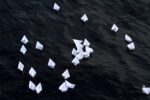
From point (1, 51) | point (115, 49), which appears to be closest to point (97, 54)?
point (115, 49)

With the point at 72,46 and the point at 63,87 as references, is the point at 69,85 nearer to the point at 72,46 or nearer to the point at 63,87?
the point at 63,87

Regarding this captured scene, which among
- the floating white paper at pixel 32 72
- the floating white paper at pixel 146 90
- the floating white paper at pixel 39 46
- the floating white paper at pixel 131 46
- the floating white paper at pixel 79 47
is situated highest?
the floating white paper at pixel 131 46

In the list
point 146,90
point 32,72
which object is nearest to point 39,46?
point 32,72

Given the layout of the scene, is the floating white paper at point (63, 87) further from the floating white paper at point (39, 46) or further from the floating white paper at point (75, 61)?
the floating white paper at point (39, 46)

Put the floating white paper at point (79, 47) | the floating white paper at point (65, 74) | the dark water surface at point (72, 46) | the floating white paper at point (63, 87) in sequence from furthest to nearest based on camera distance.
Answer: the floating white paper at point (79, 47) → the floating white paper at point (65, 74) → the dark water surface at point (72, 46) → the floating white paper at point (63, 87)

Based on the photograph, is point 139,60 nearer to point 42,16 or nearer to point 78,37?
point 78,37

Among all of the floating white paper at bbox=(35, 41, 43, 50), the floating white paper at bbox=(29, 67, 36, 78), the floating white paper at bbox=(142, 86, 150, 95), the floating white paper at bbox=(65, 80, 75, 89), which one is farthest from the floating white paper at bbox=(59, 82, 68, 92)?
the floating white paper at bbox=(142, 86, 150, 95)

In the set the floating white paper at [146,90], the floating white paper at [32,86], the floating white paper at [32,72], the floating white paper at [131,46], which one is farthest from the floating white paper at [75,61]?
the floating white paper at [146,90]

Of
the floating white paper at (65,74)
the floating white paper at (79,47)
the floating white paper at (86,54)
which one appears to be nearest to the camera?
the floating white paper at (65,74)

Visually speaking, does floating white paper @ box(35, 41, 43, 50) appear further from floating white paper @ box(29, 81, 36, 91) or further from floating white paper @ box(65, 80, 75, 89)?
floating white paper @ box(65, 80, 75, 89)
